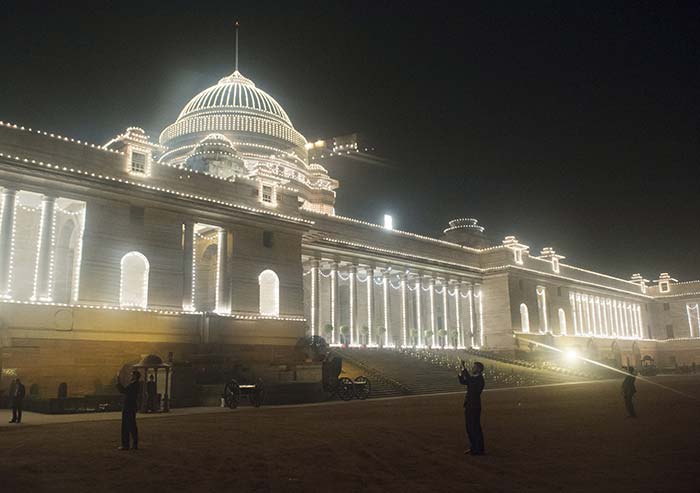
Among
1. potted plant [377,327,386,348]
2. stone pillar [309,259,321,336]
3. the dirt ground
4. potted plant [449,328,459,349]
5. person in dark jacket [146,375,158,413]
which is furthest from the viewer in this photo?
potted plant [449,328,459,349]

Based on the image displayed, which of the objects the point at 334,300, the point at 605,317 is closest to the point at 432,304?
the point at 334,300

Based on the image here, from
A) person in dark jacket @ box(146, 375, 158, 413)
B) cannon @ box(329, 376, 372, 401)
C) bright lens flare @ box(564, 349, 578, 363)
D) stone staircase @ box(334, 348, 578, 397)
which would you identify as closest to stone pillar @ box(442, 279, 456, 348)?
stone staircase @ box(334, 348, 578, 397)

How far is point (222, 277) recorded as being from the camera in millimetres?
39219

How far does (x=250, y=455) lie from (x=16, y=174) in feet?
82.5

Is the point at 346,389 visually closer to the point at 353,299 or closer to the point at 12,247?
the point at 12,247

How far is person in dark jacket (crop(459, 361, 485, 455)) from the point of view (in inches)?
500

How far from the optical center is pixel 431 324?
6406cm

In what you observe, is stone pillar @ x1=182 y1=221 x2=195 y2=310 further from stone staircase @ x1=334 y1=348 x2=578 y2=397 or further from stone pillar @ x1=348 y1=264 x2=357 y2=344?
stone pillar @ x1=348 y1=264 x2=357 y2=344

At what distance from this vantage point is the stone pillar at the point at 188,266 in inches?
1446

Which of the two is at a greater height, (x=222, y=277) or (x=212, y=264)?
(x=212, y=264)

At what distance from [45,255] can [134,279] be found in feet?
19.5

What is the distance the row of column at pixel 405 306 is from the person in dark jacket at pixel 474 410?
36736 millimetres

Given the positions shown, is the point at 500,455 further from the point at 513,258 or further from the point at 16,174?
the point at 513,258

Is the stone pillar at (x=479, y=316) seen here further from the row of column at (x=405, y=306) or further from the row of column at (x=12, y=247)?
the row of column at (x=12, y=247)
